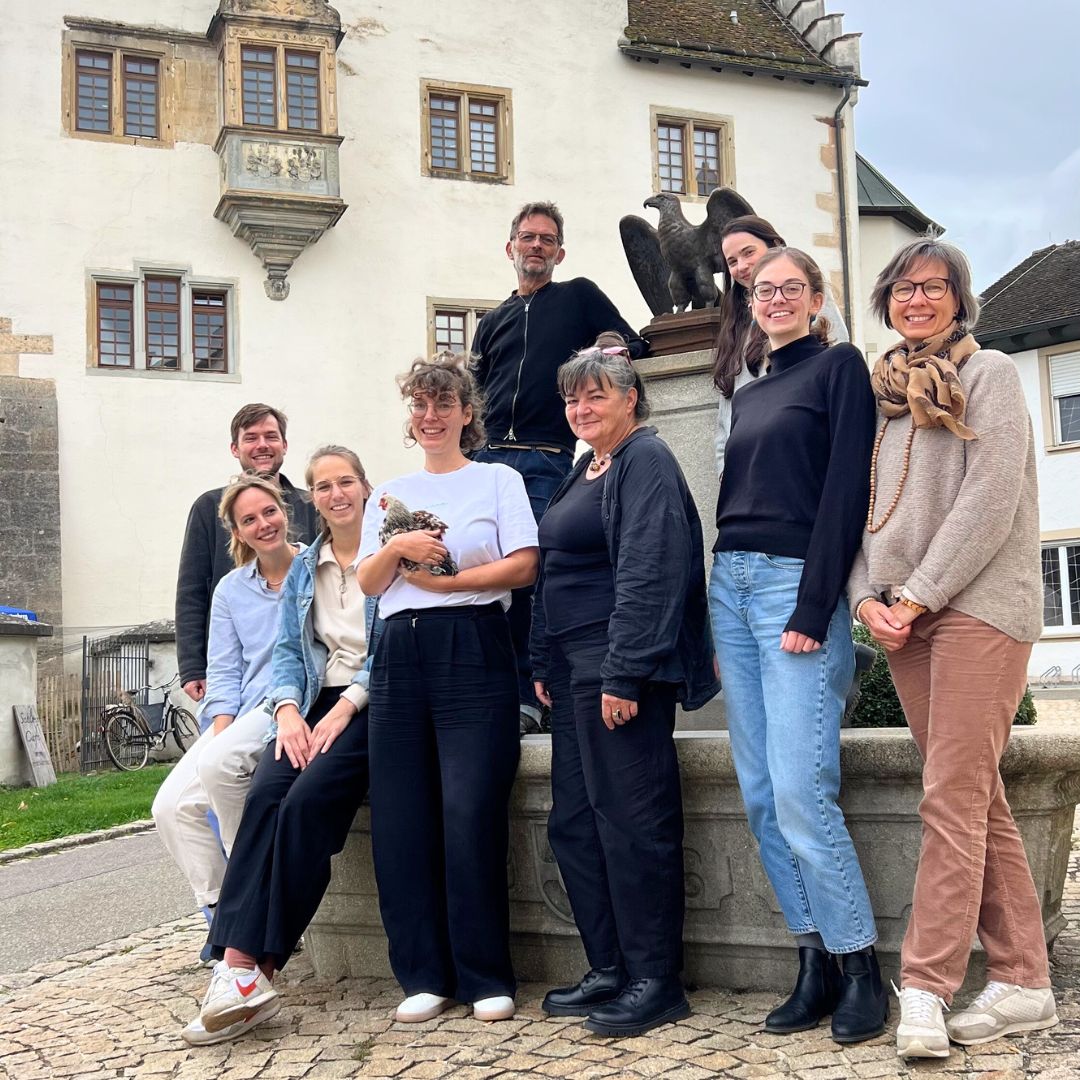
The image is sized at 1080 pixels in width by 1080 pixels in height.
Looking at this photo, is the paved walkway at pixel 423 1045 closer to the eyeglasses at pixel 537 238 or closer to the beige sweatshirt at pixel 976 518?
the beige sweatshirt at pixel 976 518

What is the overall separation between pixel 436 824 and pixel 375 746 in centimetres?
32

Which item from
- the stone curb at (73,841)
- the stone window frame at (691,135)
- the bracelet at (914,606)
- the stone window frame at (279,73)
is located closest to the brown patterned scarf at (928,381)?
the bracelet at (914,606)

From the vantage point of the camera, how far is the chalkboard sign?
A: 14727 mm

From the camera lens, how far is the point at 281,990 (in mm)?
4992

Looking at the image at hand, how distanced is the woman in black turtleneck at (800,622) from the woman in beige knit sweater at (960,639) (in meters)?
0.14

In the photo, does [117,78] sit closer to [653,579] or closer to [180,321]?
[180,321]

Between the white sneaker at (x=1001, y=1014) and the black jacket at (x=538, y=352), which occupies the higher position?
the black jacket at (x=538, y=352)

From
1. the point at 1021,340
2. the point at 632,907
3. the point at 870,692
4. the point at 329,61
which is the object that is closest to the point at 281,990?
the point at 632,907

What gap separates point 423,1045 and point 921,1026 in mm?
1438

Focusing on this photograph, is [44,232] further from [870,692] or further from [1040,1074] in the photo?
[1040,1074]

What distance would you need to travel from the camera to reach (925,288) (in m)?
3.88

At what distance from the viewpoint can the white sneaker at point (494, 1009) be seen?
4250 millimetres

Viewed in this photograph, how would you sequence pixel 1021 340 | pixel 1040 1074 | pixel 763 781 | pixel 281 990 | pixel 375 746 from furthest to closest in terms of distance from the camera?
pixel 1021 340
pixel 281 990
pixel 375 746
pixel 763 781
pixel 1040 1074

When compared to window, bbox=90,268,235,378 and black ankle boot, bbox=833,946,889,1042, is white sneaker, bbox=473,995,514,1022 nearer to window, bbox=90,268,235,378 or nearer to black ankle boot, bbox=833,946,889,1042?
black ankle boot, bbox=833,946,889,1042
